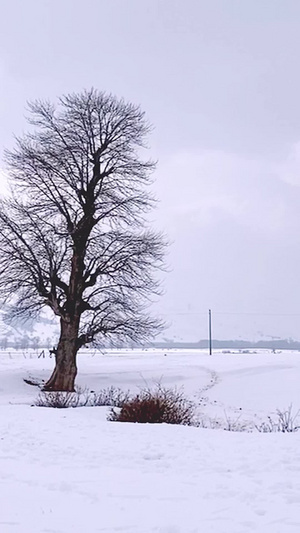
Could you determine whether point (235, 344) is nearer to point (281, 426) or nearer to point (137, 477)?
point (281, 426)

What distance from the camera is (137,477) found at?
737 cm

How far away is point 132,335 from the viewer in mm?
22375

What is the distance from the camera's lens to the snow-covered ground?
18.0 ft

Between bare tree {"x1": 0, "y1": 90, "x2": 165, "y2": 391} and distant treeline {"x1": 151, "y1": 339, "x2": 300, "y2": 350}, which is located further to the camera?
distant treeline {"x1": 151, "y1": 339, "x2": 300, "y2": 350}

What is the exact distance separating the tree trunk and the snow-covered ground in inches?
262

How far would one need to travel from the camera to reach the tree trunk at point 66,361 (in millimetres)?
21250

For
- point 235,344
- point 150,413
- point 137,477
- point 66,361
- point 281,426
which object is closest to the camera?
point 137,477

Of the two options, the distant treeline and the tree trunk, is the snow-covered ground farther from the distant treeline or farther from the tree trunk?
the distant treeline

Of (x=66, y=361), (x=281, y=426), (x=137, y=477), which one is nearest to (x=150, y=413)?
(x=281, y=426)

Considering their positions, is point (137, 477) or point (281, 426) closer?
point (137, 477)

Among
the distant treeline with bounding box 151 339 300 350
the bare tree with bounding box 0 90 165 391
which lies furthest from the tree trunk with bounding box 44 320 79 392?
the distant treeline with bounding box 151 339 300 350

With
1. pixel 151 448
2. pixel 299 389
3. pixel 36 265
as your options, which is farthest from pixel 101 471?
pixel 299 389

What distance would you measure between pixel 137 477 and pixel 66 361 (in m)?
14.5

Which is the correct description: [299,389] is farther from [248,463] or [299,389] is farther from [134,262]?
[248,463]
